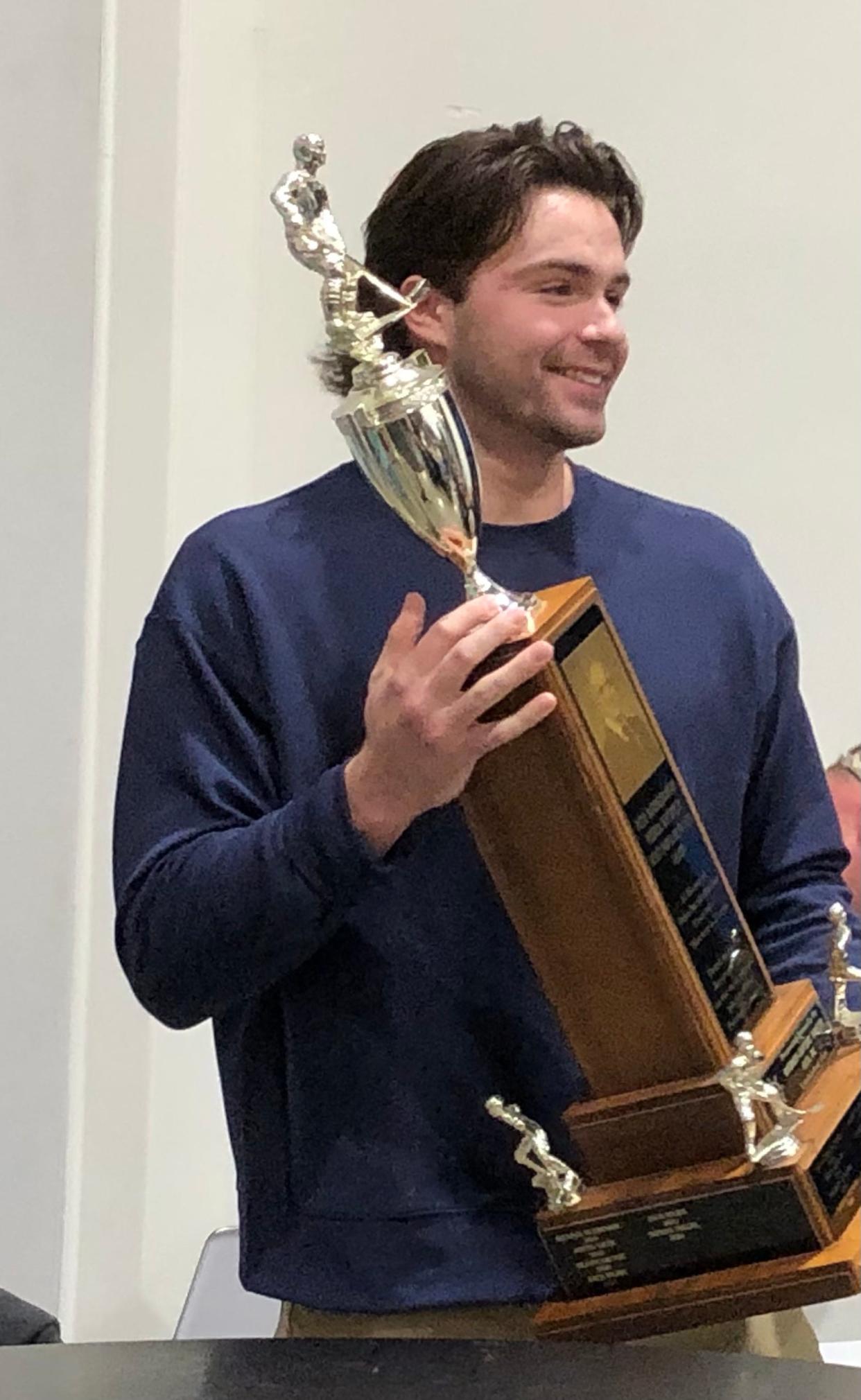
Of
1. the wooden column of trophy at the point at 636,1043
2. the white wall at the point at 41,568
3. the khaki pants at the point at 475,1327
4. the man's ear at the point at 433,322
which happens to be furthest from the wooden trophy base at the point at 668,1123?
the white wall at the point at 41,568

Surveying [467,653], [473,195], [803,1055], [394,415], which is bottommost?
[803,1055]

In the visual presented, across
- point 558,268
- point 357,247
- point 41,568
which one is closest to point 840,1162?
point 558,268

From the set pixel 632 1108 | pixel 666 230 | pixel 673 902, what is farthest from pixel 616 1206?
pixel 666 230

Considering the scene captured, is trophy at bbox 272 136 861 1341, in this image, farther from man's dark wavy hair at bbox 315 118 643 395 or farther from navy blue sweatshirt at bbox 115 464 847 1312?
man's dark wavy hair at bbox 315 118 643 395

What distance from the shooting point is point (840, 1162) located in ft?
2.75

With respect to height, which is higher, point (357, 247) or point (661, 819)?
point (357, 247)

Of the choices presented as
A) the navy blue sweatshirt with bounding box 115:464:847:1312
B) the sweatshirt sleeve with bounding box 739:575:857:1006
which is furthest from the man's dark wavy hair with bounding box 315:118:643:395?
the sweatshirt sleeve with bounding box 739:575:857:1006

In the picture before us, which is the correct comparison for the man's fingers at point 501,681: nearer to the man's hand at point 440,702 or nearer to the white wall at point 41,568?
the man's hand at point 440,702

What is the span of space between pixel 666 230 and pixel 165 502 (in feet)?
2.01

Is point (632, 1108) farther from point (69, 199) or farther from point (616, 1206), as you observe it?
point (69, 199)

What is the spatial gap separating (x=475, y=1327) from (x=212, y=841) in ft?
0.99

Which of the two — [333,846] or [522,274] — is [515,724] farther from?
[522,274]

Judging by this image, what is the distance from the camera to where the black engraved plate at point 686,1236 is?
797 mm

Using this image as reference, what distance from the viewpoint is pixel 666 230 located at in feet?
5.85
